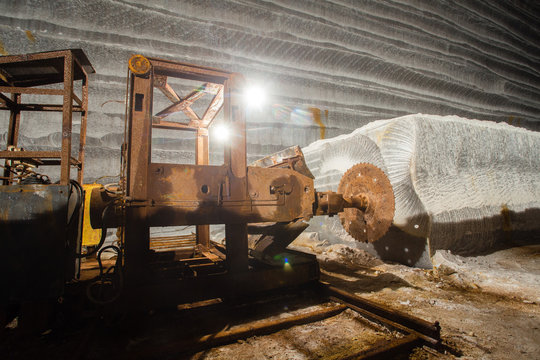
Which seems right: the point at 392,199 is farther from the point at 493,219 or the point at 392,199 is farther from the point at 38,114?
the point at 38,114

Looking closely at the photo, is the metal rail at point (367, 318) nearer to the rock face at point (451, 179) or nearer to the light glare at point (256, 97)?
the rock face at point (451, 179)

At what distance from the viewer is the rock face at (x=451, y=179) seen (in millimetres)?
2986

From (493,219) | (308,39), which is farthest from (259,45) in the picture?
(493,219)

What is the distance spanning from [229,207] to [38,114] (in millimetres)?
6012

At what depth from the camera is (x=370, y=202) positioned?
8.10 feet

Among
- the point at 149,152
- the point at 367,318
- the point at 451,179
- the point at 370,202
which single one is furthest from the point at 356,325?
the point at 451,179

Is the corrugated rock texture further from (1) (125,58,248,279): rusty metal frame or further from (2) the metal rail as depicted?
(2) the metal rail

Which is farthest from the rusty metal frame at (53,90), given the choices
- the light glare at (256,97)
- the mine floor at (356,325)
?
the light glare at (256,97)

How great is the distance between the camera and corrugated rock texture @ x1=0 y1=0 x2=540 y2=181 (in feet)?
17.3

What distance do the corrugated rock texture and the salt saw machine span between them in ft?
13.4

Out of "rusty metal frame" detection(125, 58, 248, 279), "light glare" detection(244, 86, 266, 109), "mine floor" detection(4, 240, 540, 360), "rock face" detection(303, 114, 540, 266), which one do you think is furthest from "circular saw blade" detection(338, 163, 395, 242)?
"light glare" detection(244, 86, 266, 109)

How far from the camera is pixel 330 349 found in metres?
1.39

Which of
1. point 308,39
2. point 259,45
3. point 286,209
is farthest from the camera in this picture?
point 308,39

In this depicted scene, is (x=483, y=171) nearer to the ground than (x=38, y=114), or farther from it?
nearer to the ground
